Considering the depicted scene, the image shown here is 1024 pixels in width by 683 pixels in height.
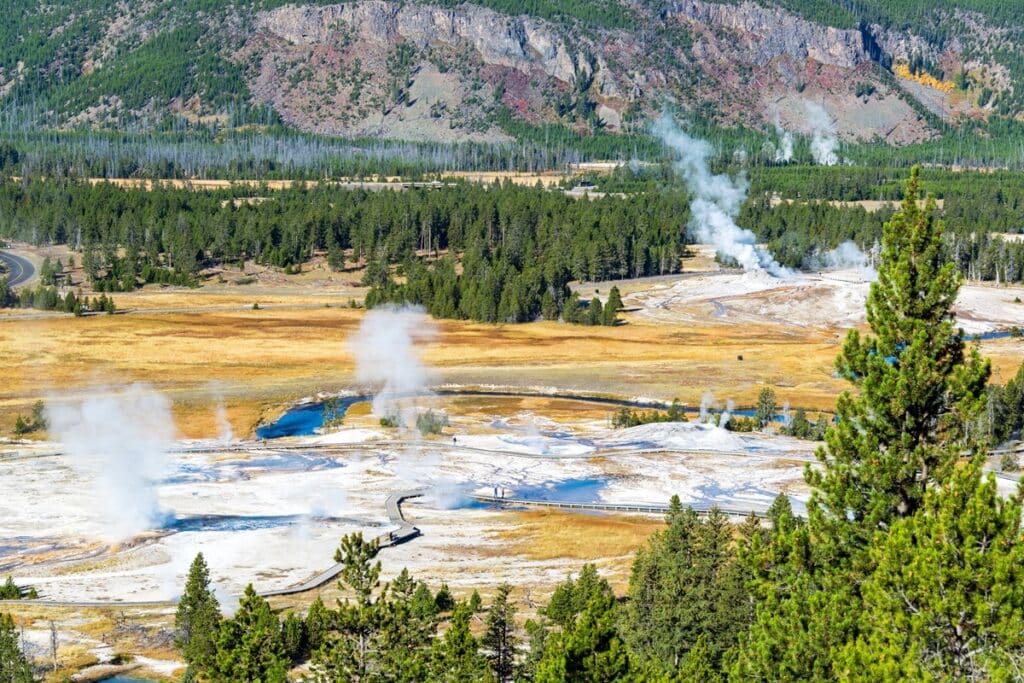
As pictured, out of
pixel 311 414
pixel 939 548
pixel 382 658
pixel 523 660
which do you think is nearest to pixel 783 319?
pixel 311 414

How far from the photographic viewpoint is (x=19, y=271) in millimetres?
187625

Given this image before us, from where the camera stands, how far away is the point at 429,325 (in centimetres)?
15575

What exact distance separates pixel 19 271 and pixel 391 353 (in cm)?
7248

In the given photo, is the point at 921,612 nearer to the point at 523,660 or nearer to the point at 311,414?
the point at 523,660

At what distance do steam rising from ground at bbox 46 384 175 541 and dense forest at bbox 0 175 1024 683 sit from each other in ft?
89.7

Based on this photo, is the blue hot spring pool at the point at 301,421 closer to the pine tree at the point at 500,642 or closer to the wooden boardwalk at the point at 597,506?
the wooden boardwalk at the point at 597,506

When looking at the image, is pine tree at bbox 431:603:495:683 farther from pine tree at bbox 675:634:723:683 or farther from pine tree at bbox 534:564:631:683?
pine tree at bbox 675:634:723:683

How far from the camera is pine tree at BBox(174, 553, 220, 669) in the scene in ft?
160

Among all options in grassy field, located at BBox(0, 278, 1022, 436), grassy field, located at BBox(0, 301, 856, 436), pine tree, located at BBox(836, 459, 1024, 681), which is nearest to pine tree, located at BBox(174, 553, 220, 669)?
pine tree, located at BBox(836, 459, 1024, 681)

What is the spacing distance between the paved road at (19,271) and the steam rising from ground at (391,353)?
4929cm

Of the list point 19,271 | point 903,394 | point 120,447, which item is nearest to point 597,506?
point 120,447

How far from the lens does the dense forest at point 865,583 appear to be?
2512 cm

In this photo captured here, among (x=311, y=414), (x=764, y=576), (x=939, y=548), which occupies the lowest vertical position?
(x=311, y=414)

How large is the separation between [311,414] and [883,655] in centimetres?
8826
